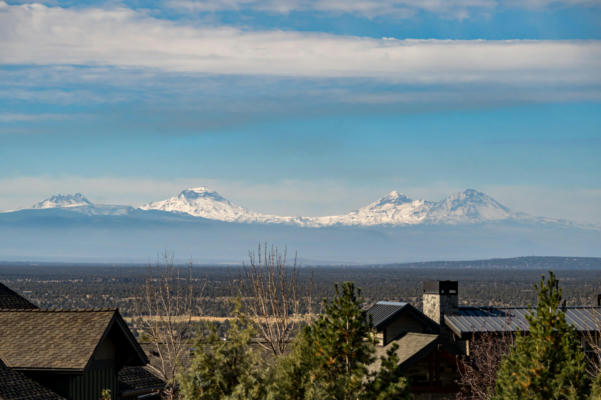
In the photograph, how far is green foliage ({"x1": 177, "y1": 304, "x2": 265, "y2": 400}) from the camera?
54.6 ft

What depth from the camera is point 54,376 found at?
887 inches

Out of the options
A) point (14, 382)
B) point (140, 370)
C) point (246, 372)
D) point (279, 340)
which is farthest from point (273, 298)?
point (246, 372)

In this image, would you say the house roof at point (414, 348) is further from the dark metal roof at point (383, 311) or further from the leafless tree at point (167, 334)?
the leafless tree at point (167, 334)

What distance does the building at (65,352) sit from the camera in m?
22.2

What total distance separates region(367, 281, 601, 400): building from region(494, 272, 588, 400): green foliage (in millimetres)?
11276

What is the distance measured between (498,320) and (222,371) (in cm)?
2205

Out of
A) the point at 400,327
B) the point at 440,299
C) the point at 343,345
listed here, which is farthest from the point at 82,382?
the point at 440,299

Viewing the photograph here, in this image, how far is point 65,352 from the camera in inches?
897

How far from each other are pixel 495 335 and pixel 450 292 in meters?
3.16

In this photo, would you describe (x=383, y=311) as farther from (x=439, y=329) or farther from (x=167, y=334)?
(x=167, y=334)

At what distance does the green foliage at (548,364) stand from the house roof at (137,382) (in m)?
11.8

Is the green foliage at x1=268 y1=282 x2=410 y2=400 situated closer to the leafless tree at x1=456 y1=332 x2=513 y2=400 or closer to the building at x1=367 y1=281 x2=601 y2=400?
the leafless tree at x1=456 y1=332 x2=513 y2=400

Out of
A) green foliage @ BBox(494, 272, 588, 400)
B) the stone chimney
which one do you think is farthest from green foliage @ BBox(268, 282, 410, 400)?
the stone chimney

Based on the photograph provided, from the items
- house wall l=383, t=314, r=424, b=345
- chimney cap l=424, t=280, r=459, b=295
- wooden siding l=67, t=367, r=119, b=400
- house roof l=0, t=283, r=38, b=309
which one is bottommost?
wooden siding l=67, t=367, r=119, b=400
